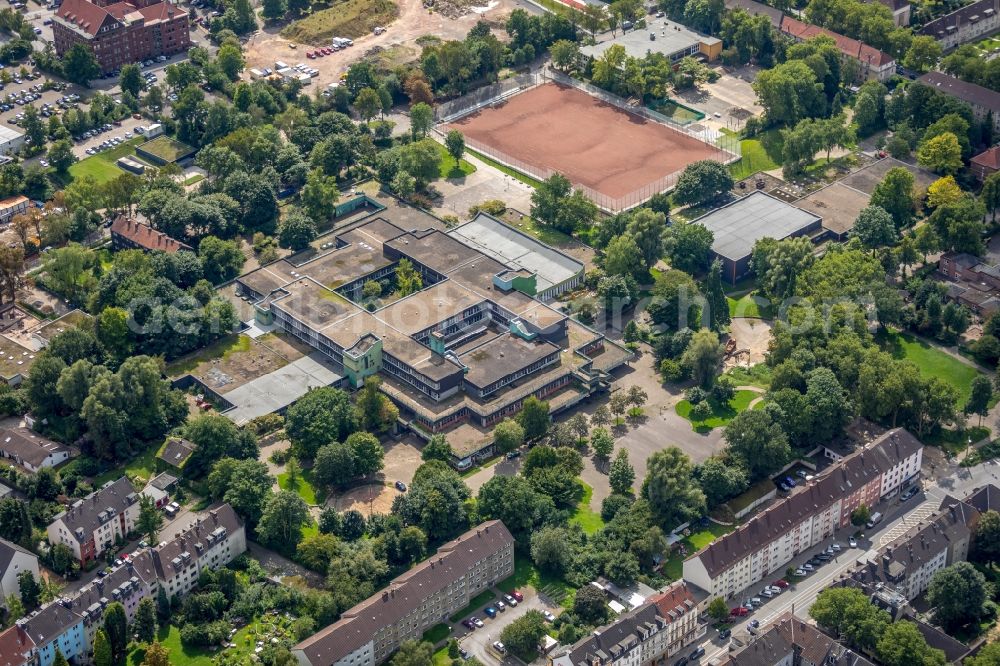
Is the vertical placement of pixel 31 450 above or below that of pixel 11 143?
below

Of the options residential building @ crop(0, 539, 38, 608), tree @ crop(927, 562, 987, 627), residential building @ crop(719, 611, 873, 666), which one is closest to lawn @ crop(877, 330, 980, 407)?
tree @ crop(927, 562, 987, 627)

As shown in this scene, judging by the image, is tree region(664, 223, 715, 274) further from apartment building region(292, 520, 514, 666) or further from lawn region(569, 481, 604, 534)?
apartment building region(292, 520, 514, 666)

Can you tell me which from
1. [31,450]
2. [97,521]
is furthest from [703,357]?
[31,450]

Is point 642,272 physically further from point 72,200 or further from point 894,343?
point 72,200

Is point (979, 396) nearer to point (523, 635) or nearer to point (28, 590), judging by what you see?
point (523, 635)

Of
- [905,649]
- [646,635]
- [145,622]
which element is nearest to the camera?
[905,649]

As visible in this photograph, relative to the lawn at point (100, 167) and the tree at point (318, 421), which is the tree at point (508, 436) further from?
the lawn at point (100, 167)
